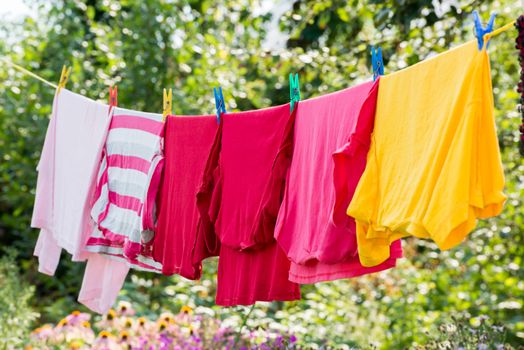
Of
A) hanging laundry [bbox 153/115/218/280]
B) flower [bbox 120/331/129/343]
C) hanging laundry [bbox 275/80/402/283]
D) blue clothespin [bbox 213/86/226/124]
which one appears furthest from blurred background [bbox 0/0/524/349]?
hanging laundry [bbox 275/80/402/283]

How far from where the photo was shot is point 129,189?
125 inches

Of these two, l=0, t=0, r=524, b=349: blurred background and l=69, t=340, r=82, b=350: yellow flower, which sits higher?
l=0, t=0, r=524, b=349: blurred background

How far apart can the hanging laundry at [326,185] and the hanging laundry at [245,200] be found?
3.8 inches

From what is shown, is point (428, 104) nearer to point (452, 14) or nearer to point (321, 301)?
point (452, 14)

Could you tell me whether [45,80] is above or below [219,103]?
above

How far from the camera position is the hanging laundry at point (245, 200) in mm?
2656

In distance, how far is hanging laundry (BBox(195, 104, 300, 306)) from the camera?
2.66 metres

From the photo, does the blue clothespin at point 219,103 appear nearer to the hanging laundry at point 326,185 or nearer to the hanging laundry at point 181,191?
the hanging laundry at point 181,191

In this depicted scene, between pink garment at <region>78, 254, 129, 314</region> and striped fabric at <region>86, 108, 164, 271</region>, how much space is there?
0.66ft

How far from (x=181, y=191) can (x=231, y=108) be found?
2.69 metres

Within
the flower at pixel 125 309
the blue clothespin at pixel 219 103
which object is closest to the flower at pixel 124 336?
the flower at pixel 125 309

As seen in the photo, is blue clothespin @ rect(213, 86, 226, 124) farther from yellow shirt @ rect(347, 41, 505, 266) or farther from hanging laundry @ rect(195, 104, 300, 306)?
yellow shirt @ rect(347, 41, 505, 266)

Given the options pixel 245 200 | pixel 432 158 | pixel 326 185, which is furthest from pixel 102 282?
pixel 432 158

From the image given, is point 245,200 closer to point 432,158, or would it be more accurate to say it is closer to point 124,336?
point 432,158
